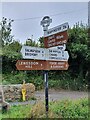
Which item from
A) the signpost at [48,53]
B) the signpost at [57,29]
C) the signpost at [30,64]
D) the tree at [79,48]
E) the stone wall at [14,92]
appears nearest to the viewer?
the signpost at [30,64]

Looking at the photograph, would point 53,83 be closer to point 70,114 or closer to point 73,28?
point 73,28

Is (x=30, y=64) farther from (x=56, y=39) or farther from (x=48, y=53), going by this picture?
(x=56, y=39)

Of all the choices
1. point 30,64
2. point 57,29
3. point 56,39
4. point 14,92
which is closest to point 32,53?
point 30,64

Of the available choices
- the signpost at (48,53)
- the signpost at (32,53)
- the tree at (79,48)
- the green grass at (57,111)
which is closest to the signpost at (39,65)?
the signpost at (48,53)

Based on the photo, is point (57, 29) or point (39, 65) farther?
point (57, 29)

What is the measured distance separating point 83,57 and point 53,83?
9.32 ft

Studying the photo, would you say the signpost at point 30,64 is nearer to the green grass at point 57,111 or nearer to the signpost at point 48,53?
the signpost at point 48,53

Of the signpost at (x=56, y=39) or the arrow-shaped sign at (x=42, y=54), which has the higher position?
the signpost at (x=56, y=39)

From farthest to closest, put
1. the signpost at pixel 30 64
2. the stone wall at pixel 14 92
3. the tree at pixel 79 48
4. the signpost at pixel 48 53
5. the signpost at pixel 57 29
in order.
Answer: the tree at pixel 79 48 < the stone wall at pixel 14 92 < the signpost at pixel 57 29 < the signpost at pixel 48 53 < the signpost at pixel 30 64

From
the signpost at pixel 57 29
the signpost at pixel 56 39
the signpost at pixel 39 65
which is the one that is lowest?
the signpost at pixel 39 65

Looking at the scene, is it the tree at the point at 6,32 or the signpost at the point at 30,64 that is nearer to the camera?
the signpost at the point at 30,64

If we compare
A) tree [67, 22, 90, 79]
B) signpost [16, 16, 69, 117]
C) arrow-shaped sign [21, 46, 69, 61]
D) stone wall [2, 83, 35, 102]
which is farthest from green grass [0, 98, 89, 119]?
tree [67, 22, 90, 79]

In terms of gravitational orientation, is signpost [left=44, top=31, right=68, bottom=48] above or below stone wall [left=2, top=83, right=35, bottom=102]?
above

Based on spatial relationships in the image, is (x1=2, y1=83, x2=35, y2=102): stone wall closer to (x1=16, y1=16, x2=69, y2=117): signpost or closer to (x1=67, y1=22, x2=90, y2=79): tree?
(x1=16, y1=16, x2=69, y2=117): signpost
